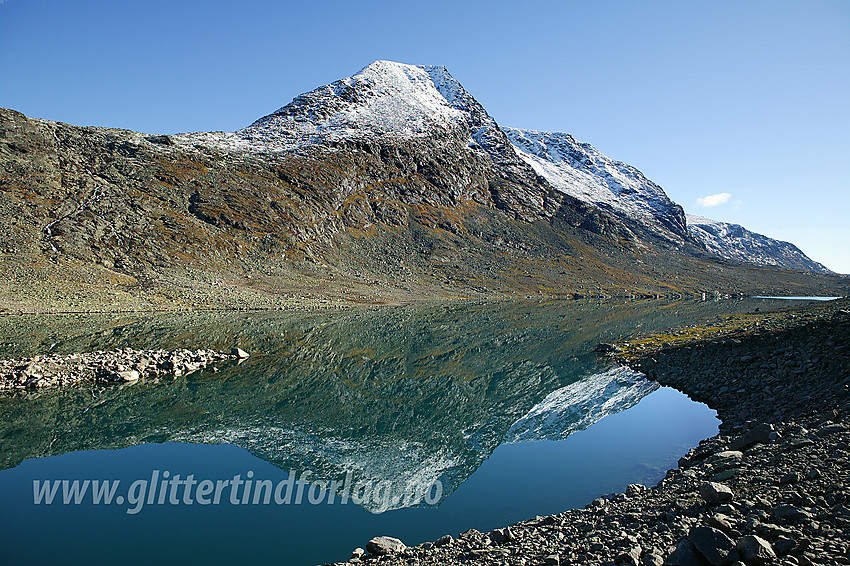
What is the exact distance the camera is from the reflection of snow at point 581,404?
65.2 feet

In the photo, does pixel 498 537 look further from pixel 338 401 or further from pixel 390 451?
pixel 338 401

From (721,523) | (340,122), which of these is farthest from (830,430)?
(340,122)

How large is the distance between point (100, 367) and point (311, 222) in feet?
301

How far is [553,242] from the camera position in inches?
6152

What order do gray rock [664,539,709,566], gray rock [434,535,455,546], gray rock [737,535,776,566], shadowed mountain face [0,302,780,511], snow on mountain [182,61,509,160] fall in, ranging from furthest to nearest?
1. snow on mountain [182,61,509,160]
2. shadowed mountain face [0,302,780,511]
3. gray rock [434,535,455,546]
4. gray rock [664,539,709,566]
5. gray rock [737,535,776,566]

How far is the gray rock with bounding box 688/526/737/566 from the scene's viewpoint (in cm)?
693

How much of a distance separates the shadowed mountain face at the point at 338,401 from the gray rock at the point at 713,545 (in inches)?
320

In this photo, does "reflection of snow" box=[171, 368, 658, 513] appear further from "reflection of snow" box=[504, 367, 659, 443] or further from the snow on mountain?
the snow on mountain

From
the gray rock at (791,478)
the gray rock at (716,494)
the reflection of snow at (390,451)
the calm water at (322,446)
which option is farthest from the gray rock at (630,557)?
the reflection of snow at (390,451)

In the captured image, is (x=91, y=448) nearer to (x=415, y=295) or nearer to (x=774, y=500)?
(x=774, y=500)

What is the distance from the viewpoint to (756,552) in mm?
6668

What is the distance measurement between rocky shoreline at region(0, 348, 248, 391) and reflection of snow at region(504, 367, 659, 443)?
68.5 ft

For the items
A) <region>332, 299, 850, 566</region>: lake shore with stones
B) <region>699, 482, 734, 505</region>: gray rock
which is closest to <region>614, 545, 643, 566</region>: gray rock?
<region>332, 299, 850, 566</region>: lake shore with stones

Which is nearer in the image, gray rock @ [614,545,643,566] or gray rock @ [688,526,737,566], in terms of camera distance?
gray rock @ [688,526,737,566]
